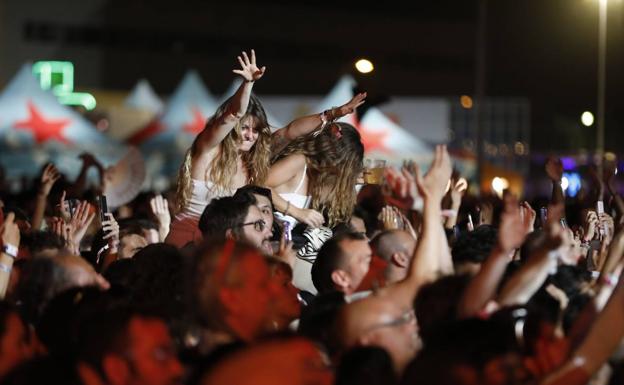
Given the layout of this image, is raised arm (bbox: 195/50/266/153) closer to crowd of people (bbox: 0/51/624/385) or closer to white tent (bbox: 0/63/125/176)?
crowd of people (bbox: 0/51/624/385)

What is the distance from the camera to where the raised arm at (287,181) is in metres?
7.78

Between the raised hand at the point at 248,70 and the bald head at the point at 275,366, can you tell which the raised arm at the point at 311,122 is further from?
the bald head at the point at 275,366

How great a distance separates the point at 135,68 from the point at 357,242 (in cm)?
6144

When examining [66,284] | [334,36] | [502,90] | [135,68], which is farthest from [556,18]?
[66,284]

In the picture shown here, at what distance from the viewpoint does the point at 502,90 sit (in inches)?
2655


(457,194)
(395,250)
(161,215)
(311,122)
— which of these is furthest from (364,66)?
(395,250)

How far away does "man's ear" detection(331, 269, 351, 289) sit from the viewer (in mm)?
5684

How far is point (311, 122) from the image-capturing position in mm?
7980

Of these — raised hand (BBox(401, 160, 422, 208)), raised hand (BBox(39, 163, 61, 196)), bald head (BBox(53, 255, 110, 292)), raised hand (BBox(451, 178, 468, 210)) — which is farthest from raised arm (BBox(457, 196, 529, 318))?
raised hand (BBox(39, 163, 61, 196))

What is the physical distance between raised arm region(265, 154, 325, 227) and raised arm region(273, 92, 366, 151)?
13 cm

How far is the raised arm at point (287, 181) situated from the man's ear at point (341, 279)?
2.04 metres

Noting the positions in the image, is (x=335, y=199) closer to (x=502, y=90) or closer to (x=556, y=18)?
(x=556, y=18)

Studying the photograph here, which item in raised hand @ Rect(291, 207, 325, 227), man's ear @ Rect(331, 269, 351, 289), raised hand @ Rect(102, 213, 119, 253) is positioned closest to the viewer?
man's ear @ Rect(331, 269, 351, 289)

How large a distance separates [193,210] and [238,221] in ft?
4.53
